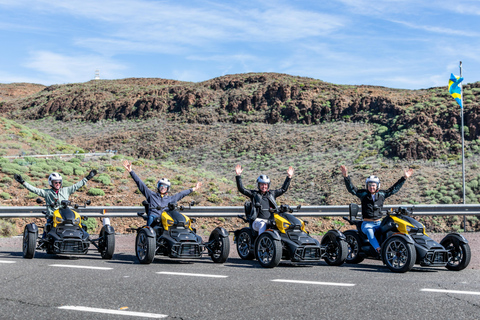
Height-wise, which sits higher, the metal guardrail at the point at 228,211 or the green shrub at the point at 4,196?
the green shrub at the point at 4,196

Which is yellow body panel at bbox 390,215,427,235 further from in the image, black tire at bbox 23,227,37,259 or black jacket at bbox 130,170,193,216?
black tire at bbox 23,227,37,259

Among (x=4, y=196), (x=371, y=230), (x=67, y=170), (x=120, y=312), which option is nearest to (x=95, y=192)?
(x=4, y=196)

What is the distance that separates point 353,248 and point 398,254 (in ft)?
5.06

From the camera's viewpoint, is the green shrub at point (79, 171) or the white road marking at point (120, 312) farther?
the green shrub at point (79, 171)

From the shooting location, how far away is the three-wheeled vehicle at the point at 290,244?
1024cm

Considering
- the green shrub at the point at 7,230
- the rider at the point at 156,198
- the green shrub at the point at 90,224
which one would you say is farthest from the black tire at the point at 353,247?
the green shrub at the point at 7,230

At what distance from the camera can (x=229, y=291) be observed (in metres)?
7.78

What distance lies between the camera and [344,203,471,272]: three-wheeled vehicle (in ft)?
31.3

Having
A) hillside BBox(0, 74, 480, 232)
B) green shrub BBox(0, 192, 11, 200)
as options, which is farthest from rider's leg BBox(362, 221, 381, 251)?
green shrub BBox(0, 192, 11, 200)

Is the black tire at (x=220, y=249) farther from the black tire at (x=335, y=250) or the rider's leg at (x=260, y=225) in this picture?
the black tire at (x=335, y=250)

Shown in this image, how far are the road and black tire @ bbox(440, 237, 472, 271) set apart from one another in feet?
0.65

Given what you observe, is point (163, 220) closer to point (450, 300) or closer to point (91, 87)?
point (450, 300)

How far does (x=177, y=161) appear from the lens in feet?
185

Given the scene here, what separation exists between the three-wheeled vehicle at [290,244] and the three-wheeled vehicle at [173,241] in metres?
0.74
